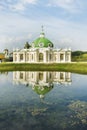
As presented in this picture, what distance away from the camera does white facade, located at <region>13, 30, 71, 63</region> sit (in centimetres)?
10362

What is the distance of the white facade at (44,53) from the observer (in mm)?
103625

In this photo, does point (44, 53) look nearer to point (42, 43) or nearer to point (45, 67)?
point (42, 43)

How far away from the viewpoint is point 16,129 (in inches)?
727

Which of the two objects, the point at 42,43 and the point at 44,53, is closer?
the point at 44,53

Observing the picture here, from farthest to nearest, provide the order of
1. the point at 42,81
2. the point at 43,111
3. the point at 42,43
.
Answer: the point at 42,43 → the point at 42,81 → the point at 43,111

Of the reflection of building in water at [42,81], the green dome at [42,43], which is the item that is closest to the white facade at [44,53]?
the green dome at [42,43]

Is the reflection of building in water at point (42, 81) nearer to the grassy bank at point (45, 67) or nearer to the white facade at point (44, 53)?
the grassy bank at point (45, 67)

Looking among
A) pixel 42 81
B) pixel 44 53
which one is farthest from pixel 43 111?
pixel 44 53

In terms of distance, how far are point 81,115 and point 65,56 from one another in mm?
83040

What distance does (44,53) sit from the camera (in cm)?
10350

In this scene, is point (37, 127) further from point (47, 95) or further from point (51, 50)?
point (51, 50)

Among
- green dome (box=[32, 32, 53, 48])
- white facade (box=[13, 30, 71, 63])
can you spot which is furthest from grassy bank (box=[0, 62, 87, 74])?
green dome (box=[32, 32, 53, 48])

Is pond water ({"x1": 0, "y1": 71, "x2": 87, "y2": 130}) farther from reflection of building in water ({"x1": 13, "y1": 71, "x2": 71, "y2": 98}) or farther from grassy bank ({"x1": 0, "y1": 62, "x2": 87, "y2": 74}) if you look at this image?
grassy bank ({"x1": 0, "y1": 62, "x2": 87, "y2": 74})

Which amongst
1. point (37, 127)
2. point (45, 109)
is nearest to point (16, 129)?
point (37, 127)
